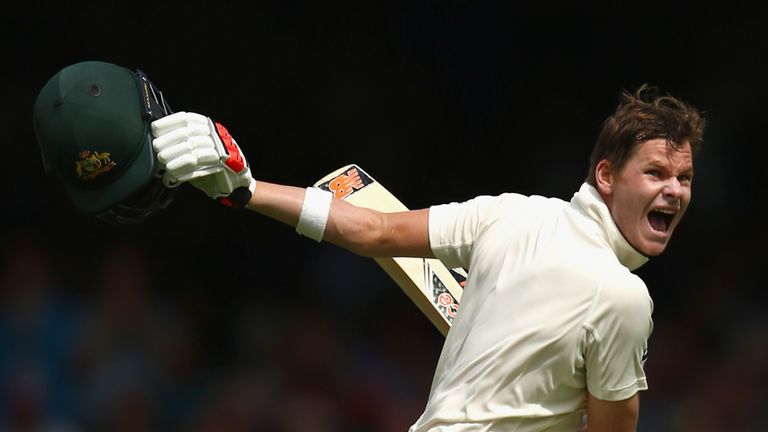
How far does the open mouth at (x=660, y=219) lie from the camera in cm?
264

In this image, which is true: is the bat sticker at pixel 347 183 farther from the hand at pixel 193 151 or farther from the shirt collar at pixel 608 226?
the shirt collar at pixel 608 226

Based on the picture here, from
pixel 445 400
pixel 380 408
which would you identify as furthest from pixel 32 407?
pixel 445 400

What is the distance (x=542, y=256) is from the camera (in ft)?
8.50

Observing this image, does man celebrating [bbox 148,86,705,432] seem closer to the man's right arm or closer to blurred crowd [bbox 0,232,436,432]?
the man's right arm

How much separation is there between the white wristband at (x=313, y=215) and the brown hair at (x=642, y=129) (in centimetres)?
57

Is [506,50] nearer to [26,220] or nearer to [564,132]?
[564,132]

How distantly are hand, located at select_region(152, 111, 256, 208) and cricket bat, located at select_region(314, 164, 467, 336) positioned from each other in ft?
1.69

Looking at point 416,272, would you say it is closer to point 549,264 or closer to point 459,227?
point 459,227

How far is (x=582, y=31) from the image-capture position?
546 cm

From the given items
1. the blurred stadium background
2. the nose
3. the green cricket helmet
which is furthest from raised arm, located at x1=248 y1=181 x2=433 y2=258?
the blurred stadium background

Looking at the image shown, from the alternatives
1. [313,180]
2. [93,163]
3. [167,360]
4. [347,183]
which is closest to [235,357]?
[167,360]

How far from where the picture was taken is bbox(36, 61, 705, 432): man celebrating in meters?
2.50

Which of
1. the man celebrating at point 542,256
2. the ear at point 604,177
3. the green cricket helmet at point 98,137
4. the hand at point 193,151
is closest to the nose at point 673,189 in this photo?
the man celebrating at point 542,256

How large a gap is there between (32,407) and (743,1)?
10.8ft
